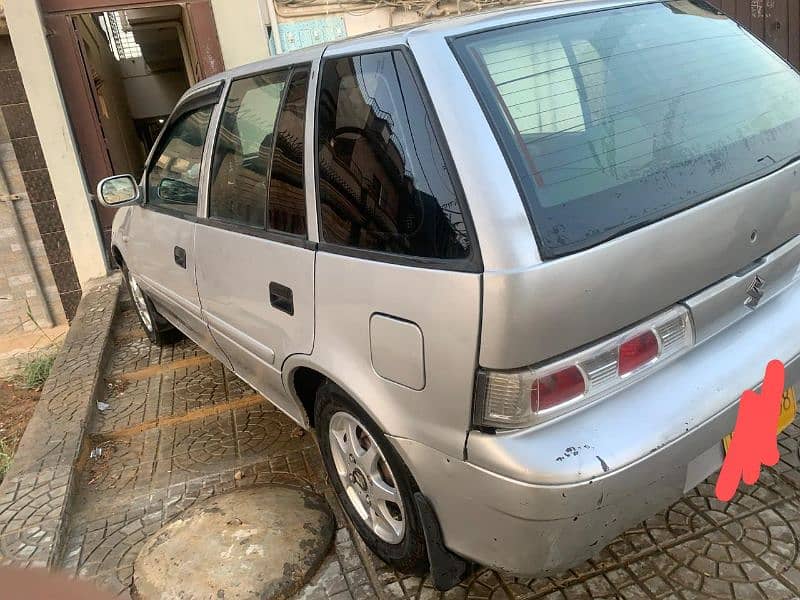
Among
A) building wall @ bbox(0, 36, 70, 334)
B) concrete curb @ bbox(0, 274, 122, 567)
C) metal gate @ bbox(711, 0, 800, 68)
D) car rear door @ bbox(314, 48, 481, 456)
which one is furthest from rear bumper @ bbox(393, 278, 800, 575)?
metal gate @ bbox(711, 0, 800, 68)

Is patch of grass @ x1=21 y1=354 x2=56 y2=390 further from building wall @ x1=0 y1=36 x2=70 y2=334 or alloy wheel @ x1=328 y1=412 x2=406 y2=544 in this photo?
alloy wheel @ x1=328 y1=412 x2=406 y2=544

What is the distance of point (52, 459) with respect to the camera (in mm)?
3105

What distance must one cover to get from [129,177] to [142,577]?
228 centimetres

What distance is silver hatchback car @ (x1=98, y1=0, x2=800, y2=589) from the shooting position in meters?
1.56

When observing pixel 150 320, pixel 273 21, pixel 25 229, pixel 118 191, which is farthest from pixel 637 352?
pixel 25 229

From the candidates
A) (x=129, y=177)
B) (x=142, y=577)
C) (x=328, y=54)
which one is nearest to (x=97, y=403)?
(x=129, y=177)

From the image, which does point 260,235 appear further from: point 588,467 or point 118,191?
point 118,191

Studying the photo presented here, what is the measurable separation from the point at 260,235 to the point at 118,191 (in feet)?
5.43

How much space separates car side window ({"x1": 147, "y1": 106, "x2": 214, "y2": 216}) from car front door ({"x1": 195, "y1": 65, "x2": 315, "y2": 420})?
24 centimetres

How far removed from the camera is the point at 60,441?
3.26 meters

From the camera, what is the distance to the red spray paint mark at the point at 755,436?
1.84 meters

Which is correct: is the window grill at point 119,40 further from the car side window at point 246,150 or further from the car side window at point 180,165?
the car side window at point 246,150

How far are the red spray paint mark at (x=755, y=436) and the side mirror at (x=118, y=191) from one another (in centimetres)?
326

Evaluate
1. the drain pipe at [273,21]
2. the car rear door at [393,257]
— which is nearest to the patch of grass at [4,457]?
the car rear door at [393,257]
